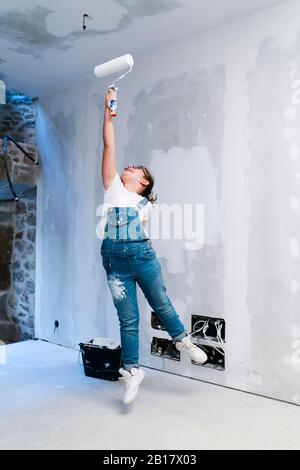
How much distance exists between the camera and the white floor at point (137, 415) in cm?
225

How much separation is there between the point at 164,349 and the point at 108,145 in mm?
1896

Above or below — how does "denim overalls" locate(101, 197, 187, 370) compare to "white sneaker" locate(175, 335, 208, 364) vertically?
above

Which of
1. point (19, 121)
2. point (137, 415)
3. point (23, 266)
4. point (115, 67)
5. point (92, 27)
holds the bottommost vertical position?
point (137, 415)

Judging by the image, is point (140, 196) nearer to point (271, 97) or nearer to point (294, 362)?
point (271, 97)

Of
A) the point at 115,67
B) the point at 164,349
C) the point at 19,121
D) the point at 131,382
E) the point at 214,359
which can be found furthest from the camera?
the point at 19,121

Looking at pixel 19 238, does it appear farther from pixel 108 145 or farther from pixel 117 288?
pixel 108 145

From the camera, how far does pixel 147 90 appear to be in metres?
3.67

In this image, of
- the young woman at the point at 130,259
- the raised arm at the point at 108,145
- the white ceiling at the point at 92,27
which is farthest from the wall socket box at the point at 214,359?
the white ceiling at the point at 92,27

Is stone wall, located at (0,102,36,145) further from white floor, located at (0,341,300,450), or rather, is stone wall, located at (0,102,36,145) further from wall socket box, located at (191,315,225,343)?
wall socket box, located at (191,315,225,343)

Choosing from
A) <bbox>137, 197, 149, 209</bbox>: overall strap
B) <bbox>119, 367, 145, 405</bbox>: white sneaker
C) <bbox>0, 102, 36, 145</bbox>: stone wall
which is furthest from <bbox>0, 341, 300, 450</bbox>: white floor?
<bbox>0, 102, 36, 145</bbox>: stone wall

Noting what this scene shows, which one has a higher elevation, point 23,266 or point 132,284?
point 132,284

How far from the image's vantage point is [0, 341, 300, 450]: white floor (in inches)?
88.7

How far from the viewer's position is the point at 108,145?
2.51 meters

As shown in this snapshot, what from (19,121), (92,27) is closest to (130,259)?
A: (92,27)
